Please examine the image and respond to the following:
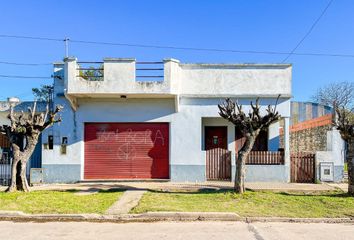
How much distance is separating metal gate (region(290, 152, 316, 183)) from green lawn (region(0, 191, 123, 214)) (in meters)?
7.67

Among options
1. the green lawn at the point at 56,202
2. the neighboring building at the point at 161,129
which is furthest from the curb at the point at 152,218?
the neighboring building at the point at 161,129

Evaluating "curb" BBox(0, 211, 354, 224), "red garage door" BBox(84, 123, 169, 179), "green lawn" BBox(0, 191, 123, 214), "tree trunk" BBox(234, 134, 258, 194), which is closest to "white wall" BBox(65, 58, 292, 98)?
"red garage door" BBox(84, 123, 169, 179)

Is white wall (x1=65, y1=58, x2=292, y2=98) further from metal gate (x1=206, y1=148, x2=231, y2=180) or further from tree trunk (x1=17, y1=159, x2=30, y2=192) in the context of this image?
tree trunk (x1=17, y1=159, x2=30, y2=192)

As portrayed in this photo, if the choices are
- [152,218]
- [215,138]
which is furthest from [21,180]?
[215,138]

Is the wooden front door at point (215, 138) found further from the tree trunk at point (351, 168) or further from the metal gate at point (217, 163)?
the tree trunk at point (351, 168)

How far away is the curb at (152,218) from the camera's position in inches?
330

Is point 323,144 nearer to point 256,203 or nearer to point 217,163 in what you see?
point 217,163

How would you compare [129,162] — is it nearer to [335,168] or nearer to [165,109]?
[165,109]

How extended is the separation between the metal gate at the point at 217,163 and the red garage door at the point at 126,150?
1.90 metres

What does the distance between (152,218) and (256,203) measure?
10.8 feet

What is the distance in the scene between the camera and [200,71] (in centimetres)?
1505

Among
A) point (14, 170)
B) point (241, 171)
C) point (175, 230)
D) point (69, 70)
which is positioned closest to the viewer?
point (175, 230)

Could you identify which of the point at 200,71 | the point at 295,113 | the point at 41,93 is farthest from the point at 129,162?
the point at 295,113

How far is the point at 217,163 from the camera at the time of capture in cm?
1508
